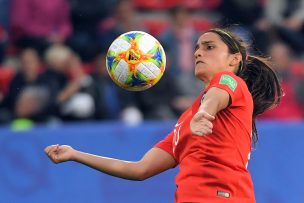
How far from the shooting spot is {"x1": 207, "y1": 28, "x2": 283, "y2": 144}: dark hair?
5927 millimetres

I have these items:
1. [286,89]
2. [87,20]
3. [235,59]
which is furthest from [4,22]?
[235,59]

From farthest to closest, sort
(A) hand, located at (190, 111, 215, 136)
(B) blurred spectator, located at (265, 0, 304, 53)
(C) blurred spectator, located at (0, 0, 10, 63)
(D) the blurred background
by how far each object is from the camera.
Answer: (B) blurred spectator, located at (265, 0, 304, 53) < (C) blurred spectator, located at (0, 0, 10, 63) < (D) the blurred background < (A) hand, located at (190, 111, 215, 136)

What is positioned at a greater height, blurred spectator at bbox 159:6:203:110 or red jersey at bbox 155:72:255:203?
blurred spectator at bbox 159:6:203:110

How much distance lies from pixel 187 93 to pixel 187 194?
207 inches

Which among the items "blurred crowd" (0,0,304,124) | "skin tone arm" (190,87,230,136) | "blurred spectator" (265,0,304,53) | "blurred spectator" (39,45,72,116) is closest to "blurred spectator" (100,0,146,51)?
"blurred crowd" (0,0,304,124)

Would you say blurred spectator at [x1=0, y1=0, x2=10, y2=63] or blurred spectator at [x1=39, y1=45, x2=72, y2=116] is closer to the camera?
blurred spectator at [x1=39, y1=45, x2=72, y2=116]

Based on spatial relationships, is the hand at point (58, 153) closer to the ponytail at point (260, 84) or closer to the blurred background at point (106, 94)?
the ponytail at point (260, 84)

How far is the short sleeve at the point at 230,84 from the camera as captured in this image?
5336 mm

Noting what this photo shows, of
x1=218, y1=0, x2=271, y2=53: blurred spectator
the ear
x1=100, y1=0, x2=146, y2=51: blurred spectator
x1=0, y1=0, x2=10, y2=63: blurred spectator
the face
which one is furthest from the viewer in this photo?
x1=218, y1=0, x2=271, y2=53: blurred spectator

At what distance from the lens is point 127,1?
1122cm

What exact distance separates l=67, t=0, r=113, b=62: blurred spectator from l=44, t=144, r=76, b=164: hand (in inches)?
196

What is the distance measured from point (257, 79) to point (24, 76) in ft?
15.3

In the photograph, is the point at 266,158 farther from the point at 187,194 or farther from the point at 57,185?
the point at 187,194

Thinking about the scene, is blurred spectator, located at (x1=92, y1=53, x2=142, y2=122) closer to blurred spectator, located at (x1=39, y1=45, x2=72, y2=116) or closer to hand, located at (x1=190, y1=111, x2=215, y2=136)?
blurred spectator, located at (x1=39, y1=45, x2=72, y2=116)
